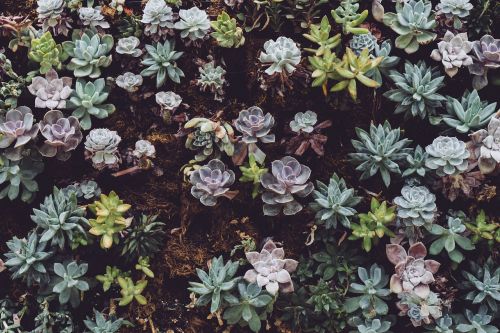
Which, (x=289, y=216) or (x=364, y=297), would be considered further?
(x=289, y=216)

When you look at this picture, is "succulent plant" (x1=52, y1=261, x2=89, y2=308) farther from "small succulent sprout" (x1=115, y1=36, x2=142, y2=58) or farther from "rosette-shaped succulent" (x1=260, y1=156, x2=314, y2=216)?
"small succulent sprout" (x1=115, y1=36, x2=142, y2=58)

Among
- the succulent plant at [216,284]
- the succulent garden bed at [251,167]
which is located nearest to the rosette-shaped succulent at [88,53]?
the succulent garden bed at [251,167]

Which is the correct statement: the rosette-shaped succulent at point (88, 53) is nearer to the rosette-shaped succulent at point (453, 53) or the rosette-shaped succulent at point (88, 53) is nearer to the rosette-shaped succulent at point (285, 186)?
the rosette-shaped succulent at point (285, 186)

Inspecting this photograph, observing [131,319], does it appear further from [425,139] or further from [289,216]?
[425,139]

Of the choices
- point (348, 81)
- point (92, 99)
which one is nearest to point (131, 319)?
point (92, 99)

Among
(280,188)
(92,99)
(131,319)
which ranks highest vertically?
(92,99)

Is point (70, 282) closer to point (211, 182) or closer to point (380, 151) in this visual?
point (211, 182)
